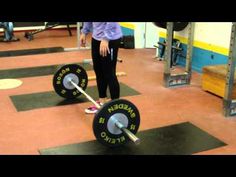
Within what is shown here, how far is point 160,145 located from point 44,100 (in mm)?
1391

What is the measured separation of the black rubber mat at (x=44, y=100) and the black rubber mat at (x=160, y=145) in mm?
861

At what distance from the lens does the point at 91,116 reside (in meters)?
2.70

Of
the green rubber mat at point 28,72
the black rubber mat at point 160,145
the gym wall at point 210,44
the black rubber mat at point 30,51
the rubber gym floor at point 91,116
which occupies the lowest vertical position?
the black rubber mat at point 160,145

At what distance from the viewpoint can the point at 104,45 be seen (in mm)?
2221

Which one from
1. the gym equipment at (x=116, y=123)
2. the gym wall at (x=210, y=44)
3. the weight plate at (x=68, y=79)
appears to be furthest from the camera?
the gym wall at (x=210, y=44)

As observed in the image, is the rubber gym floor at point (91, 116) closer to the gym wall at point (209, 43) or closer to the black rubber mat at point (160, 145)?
the black rubber mat at point (160, 145)

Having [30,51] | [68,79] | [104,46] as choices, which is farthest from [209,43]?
[30,51]

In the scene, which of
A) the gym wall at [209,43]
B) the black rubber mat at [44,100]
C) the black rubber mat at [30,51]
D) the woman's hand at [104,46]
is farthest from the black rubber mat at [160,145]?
the black rubber mat at [30,51]

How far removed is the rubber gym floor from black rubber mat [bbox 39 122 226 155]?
3 centimetres

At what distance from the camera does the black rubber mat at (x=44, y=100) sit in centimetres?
293

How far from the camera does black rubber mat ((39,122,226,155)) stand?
6.89 feet

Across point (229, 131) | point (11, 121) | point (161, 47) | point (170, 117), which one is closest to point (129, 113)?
point (170, 117)

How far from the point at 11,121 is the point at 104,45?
3.50ft

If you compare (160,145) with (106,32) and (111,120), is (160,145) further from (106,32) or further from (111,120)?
(106,32)
